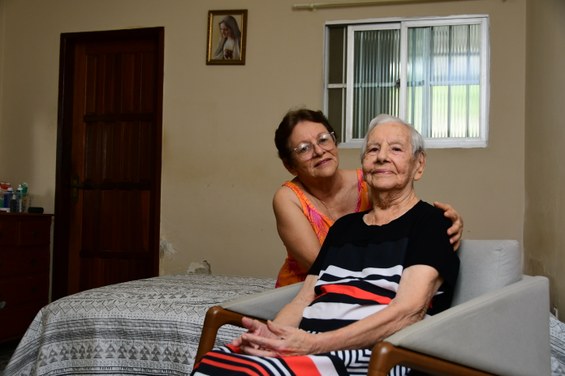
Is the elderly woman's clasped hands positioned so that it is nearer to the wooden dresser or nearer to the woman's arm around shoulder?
the woman's arm around shoulder

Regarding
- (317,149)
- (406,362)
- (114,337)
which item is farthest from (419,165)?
(114,337)

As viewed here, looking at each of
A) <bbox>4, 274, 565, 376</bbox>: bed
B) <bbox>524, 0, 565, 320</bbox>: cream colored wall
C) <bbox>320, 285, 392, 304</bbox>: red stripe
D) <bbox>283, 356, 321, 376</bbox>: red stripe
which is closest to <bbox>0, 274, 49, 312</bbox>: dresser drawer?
<bbox>4, 274, 565, 376</bbox>: bed

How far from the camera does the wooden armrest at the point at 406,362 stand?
4.20ft

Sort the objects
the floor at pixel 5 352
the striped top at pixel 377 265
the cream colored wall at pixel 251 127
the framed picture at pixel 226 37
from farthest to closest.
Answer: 1. the framed picture at pixel 226 37
2. the cream colored wall at pixel 251 127
3. the floor at pixel 5 352
4. the striped top at pixel 377 265

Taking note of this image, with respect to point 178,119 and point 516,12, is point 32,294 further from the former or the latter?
point 516,12

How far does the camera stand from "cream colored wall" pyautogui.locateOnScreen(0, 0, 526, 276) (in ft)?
13.6

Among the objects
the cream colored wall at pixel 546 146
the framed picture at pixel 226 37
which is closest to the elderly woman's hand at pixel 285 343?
the cream colored wall at pixel 546 146

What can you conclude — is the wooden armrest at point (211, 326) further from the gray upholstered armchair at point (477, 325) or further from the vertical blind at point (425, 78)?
the vertical blind at point (425, 78)

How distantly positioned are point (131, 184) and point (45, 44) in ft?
4.50

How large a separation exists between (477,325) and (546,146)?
2.14m

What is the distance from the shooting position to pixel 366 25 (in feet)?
14.5

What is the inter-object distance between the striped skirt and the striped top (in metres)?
0.15

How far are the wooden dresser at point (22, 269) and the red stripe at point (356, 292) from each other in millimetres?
3170

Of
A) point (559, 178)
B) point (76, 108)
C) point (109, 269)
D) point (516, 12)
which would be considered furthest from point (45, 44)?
point (559, 178)
